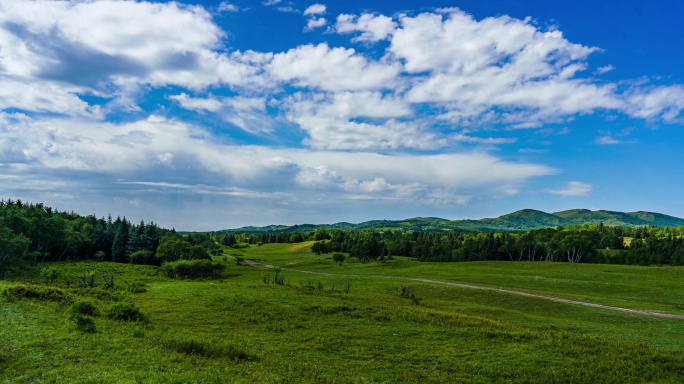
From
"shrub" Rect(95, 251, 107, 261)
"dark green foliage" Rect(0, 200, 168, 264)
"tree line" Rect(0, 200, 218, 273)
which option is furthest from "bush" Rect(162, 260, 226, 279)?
"shrub" Rect(95, 251, 107, 261)

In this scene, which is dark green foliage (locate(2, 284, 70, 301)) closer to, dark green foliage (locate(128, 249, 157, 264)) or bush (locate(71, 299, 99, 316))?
bush (locate(71, 299, 99, 316))

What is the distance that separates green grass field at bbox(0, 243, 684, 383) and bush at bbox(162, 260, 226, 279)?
27.9m

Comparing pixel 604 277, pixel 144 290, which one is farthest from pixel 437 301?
pixel 604 277

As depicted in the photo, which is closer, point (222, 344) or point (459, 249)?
point (222, 344)

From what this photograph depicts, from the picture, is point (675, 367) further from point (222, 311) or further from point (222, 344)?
point (222, 311)

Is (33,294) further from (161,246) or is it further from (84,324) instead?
(161,246)

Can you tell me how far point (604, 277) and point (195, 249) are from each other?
94.8m

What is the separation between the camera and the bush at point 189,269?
2913 inches

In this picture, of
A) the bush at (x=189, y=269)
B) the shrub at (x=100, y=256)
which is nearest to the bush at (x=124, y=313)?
the bush at (x=189, y=269)

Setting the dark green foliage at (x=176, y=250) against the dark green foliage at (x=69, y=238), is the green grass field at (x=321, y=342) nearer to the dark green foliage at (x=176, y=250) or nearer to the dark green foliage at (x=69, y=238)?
the dark green foliage at (x=176, y=250)

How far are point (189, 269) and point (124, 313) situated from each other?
48.8 metres

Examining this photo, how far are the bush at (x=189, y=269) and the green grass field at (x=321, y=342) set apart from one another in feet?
91.4

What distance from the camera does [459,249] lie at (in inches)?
5930

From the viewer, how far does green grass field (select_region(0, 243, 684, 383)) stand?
59.4 feet
